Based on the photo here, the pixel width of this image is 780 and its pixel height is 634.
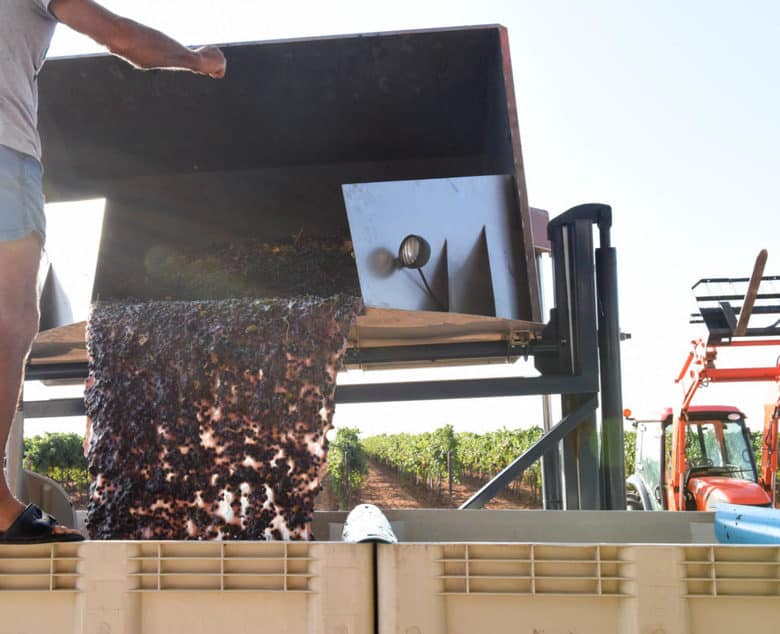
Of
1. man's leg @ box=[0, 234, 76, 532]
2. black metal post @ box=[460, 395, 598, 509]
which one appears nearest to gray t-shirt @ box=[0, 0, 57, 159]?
man's leg @ box=[0, 234, 76, 532]

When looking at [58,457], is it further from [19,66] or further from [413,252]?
[19,66]

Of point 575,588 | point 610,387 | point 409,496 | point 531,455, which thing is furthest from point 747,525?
point 409,496

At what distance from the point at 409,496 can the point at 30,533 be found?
20431 mm

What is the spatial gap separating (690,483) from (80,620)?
6.90 m

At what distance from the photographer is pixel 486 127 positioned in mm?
3992

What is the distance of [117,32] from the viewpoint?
1.65 m

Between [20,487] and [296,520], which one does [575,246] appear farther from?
[20,487]

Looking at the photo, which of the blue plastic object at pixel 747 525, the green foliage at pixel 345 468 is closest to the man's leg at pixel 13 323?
the blue plastic object at pixel 747 525

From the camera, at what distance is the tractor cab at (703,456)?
721 centimetres

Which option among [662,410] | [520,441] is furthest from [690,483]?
[520,441]

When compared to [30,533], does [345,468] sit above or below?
above

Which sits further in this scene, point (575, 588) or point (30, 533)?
point (30, 533)

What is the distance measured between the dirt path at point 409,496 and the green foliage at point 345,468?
0.77 ft

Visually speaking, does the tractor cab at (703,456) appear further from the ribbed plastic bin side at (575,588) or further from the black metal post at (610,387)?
the ribbed plastic bin side at (575,588)
